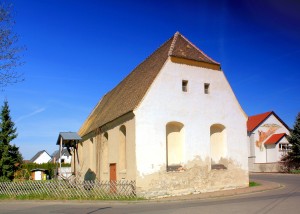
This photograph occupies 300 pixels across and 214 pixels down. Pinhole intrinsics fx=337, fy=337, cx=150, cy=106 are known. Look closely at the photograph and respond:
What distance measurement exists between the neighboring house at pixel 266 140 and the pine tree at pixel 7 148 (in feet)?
98.4

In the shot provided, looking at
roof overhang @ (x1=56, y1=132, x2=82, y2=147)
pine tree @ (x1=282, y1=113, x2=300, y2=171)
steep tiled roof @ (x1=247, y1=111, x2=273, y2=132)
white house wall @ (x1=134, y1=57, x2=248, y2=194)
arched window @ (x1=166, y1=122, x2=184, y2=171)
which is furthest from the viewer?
steep tiled roof @ (x1=247, y1=111, x2=273, y2=132)

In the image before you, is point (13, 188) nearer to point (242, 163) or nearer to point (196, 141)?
point (196, 141)

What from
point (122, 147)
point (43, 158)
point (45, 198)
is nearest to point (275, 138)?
point (122, 147)

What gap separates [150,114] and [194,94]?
12.1ft

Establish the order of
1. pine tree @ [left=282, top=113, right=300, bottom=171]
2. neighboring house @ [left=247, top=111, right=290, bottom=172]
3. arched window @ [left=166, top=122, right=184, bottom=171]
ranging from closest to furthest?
arched window @ [left=166, top=122, right=184, bottom=171]
pine tree @ [left=282, top=113, right=300, bottom=171]
neighboring house @ [left=247, top=111, right=290, bottom=172]

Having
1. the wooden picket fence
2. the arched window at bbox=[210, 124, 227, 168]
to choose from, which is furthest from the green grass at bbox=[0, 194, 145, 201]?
the arched window at bbox=[210, 124, 227, 168]

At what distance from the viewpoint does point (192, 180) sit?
66.9ft

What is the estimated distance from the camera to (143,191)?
61.0 ft

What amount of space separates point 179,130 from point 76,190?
23.4 feet

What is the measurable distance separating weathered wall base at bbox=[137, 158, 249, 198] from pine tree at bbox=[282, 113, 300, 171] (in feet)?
60.8

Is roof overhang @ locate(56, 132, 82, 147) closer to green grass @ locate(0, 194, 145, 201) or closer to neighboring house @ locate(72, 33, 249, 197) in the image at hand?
neighboring house @ locate(72, 33, 249, 197)

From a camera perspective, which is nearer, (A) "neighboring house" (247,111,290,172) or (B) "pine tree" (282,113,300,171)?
(B) "pine tree" (282,113,300,171)

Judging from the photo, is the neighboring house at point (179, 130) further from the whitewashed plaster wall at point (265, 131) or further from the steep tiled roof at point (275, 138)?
the whitewashed plaster wall at point (265, 131)

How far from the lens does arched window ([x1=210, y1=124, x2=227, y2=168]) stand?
22.5 metres
